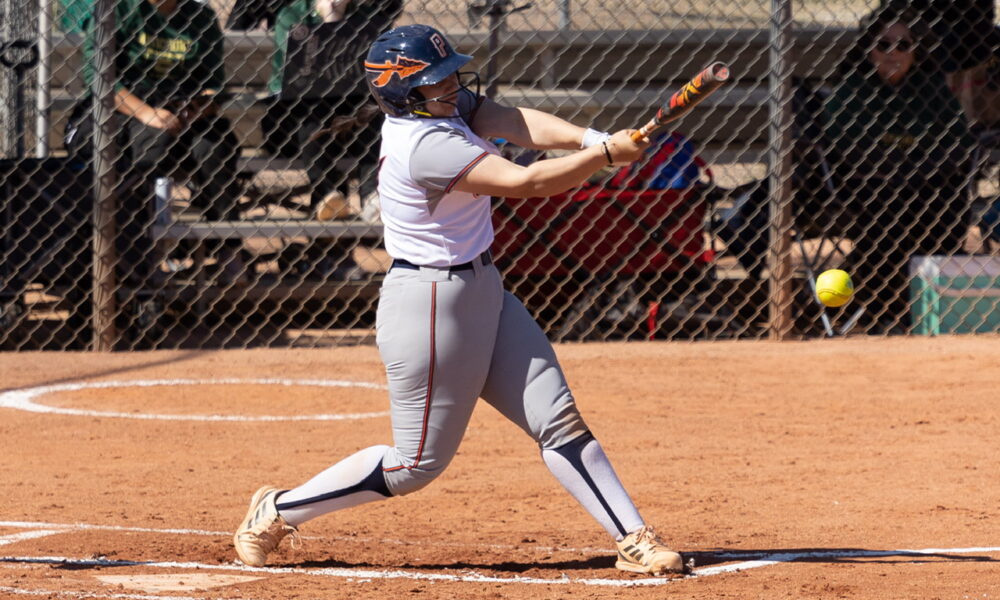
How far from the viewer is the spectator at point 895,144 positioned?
26.4ft

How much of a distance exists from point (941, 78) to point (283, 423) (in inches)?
180

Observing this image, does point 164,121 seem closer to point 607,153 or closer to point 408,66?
point 408,66

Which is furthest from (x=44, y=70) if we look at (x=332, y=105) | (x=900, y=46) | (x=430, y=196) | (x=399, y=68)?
(x=430, y=196)

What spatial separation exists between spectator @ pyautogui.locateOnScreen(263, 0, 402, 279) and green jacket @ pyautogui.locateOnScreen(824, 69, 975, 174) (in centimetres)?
274

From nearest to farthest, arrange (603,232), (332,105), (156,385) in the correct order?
(156,385)
(603,232)
(332,105)

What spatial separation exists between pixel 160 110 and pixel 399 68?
4586 millimetres

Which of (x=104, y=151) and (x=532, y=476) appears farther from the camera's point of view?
(x=104, y=151)

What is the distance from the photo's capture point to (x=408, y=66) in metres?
3.61

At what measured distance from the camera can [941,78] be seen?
8195mm

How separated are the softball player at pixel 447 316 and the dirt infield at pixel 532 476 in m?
0.27

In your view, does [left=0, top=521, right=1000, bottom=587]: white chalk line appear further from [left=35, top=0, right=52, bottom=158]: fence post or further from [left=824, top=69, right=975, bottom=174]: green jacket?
[left=35, top=0, right=52, bottom=158]: fence post

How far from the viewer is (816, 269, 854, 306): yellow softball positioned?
14.7ft

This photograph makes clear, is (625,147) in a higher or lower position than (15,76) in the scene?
higher

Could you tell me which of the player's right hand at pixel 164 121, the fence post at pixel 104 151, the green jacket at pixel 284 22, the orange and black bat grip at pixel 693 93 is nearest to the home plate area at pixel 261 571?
the orange and black bat grip at pixel 693 93
